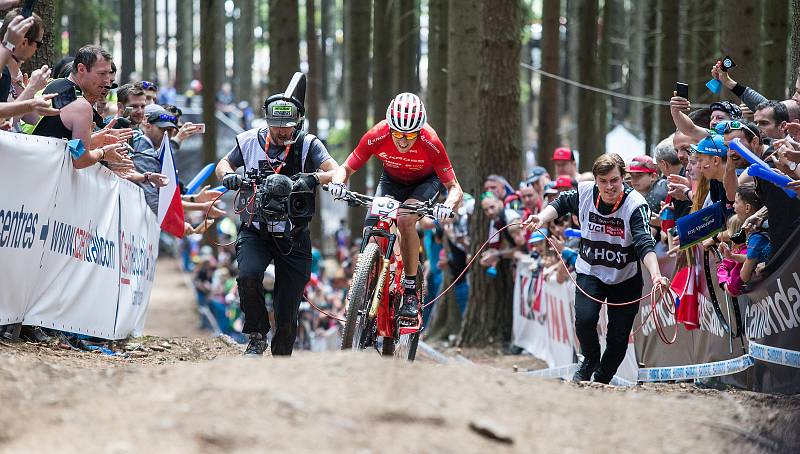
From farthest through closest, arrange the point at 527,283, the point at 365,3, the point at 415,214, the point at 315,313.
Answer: the point at 365,3
the point at 315,313
the point at 527,283
the point at 415,214

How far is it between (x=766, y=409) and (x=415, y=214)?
11.6ft

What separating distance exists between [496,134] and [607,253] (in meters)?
6.44

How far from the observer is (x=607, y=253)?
9.12 m

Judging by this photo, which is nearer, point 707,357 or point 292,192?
point 292,192

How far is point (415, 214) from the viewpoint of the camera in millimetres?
9023

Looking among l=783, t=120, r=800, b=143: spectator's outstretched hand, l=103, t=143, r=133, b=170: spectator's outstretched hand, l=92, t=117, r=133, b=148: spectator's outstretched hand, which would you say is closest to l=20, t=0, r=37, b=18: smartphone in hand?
l=92, t=117, r=133, b=148: spectator's outstretched hand

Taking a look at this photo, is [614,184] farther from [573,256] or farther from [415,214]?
[573,256]

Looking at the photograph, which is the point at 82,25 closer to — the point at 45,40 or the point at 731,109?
the point at 45,40

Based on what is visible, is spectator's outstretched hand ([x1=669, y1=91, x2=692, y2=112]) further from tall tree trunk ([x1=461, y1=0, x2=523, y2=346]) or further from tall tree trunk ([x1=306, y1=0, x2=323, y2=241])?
tall tree trunk ([x1=306, y1=0, x2=323, y2=241])

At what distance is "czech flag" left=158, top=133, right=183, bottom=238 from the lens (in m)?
11.1

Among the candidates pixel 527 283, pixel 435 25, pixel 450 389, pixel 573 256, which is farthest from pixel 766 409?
pixel 435 25

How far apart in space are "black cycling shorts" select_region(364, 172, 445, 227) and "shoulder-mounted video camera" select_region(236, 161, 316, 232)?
0.86m

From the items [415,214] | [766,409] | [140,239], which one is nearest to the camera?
[766,409]

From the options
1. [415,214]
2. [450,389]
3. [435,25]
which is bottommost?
[450,389]
